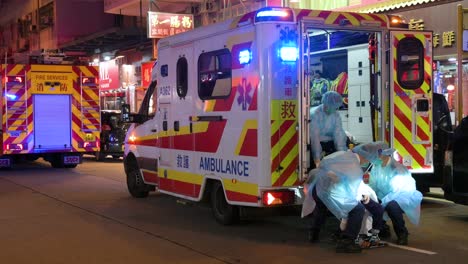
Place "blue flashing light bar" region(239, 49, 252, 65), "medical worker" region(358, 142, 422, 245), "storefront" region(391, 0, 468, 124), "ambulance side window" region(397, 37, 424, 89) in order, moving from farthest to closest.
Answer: "storefront" region(391, 0, 468, 124) < "ambulance side window" region(397, 37, 424, 89) < "blue flashing light bar" region(239, 49, 252, 65) < "medical worker" region(358, 142, 422, 245)

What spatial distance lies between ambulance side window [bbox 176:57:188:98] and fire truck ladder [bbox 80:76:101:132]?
8.75 m

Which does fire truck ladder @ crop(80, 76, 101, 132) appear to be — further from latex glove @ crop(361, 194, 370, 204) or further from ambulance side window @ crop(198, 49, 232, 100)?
latex glove @ crop(361, 194, 370, 204)

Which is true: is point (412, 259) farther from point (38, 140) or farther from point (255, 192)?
point (38, 140)

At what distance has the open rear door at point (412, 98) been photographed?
27.7ft

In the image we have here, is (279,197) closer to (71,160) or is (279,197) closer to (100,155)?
(71,160)

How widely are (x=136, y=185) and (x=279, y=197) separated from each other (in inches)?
186

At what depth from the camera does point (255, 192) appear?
750cm

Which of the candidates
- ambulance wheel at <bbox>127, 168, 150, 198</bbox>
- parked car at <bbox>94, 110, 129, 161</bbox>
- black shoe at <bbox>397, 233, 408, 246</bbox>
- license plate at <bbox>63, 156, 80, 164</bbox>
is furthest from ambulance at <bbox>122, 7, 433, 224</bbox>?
parked car at <bbox>94, 110, 129, 161</bbox>

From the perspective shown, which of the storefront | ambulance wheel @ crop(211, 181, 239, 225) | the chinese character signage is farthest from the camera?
the chinese character signage

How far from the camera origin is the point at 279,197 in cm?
745

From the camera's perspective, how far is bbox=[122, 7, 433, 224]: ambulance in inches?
293

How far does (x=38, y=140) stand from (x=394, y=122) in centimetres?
1147

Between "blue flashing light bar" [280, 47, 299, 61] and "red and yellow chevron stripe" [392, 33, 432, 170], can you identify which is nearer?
"blue flashing light bar" [280, 47, 299, 61]

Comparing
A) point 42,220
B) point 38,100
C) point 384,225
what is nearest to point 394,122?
point 384,225
